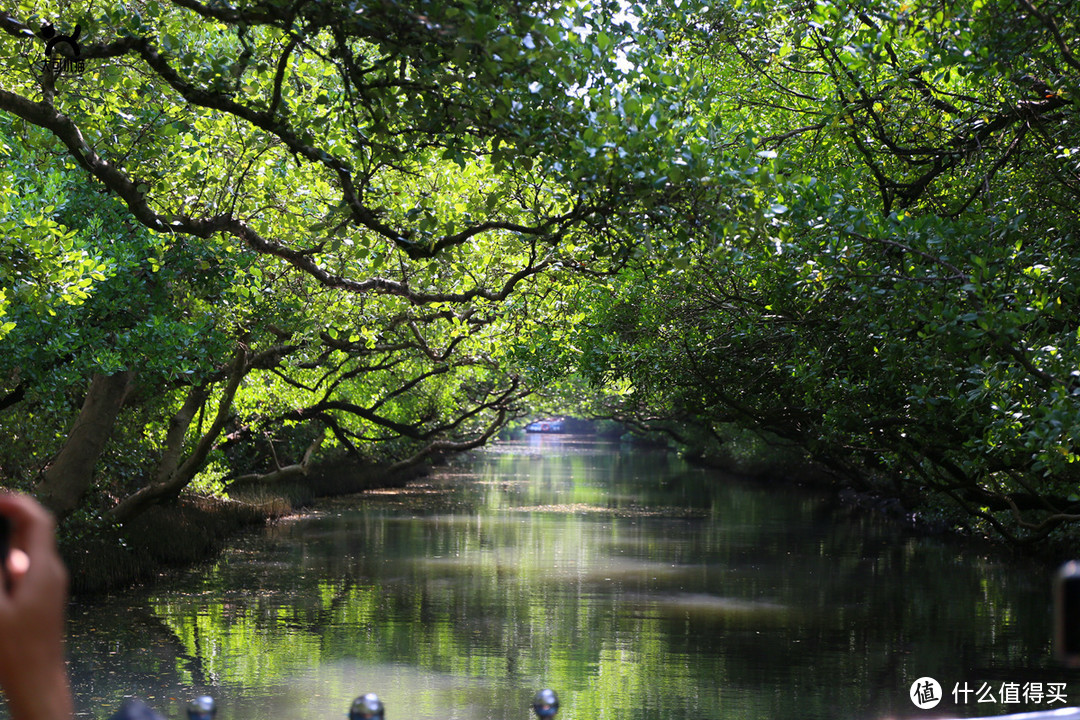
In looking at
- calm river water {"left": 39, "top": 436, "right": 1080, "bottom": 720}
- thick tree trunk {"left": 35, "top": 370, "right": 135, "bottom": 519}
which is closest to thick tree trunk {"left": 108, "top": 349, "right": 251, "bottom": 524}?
calm river water {"left": 39, "top": 436, "right": 1080, "bottom": 720}

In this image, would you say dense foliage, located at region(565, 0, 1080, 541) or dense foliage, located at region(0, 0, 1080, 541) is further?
dense foliage, located at region(565, 0, 1080, 541)

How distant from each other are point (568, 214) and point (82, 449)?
11.0m

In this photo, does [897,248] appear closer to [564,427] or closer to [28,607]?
[28,607]

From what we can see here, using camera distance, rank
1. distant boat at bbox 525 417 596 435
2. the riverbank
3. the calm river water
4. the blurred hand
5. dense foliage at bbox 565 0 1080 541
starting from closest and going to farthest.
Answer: the blurred hand
dense foliage at bbox 565 0 1080 541
the calm river water
the riverbank
distant boat at bbox 525 417 596 435

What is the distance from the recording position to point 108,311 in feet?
44.5

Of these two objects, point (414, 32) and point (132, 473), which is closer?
point (414, 32)

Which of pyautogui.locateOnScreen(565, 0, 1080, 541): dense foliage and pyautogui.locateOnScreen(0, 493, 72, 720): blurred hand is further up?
pyautogui.locateOnScreen(565, 0, 1080, 541): dense foliage

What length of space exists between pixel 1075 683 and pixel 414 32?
35.4 ft

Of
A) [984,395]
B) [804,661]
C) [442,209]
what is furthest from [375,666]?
[984,395]

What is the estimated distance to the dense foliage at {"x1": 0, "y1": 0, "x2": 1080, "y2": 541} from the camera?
661cm

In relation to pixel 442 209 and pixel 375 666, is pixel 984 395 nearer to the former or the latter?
pixel 375 666

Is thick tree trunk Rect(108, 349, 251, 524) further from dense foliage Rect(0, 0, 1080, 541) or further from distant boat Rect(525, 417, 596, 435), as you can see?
distant boat Rect(525, 417, 596, 435)

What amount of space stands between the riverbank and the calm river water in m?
0.52

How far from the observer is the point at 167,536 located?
19.8 metres
